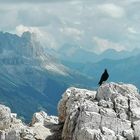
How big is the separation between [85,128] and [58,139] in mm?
8924

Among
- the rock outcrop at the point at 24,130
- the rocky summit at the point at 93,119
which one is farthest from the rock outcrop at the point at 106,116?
the rock outcrop at the point at 24,130

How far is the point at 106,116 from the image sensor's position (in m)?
53.2

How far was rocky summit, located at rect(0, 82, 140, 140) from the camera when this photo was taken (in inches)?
1999

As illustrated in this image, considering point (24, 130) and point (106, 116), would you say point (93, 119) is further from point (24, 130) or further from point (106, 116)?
point (24, 130)

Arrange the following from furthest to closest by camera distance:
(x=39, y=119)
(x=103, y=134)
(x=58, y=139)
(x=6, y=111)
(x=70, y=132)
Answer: (x=39, y=119), (x=6, y=111), (x=58, y=139), (x=70, y=132), (x=103, y=134)

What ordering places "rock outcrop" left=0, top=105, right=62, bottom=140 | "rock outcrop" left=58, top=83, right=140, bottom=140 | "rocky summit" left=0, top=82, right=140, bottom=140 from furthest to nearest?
"rock outcrop" left=0, top=105, right=62, bottom=140
"rocky summit" left=0, top=82, right=140, bottom=140
"rock outcrop" left=58, top=83, right=140, bottom=140

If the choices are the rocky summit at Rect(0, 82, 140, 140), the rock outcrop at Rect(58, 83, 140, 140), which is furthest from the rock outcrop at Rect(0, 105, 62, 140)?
the rock outcrop at Rect(58, 83, 140, 140)

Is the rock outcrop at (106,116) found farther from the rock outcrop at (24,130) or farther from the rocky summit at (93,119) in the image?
the rock outcrop at (24,130)

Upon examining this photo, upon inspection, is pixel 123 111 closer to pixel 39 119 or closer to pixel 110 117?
pixel 110 117

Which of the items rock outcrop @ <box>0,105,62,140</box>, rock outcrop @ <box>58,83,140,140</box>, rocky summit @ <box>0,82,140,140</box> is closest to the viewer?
rock outcrop @ <box>58,83,140,140</box>

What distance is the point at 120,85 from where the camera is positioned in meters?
60.3

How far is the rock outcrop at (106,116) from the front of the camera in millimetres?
50375

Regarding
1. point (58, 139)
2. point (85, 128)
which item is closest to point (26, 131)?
point (58, 139)

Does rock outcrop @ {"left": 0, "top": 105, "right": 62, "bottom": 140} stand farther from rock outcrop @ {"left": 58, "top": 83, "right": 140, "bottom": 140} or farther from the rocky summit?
rock outcrop @ {"left": 58, "top": 83, "right": 140, "bottom": 140}
